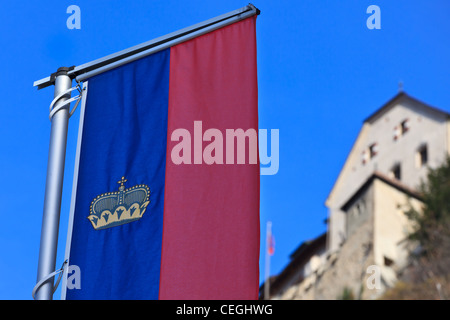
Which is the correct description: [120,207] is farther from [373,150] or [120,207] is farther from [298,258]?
[298,258]

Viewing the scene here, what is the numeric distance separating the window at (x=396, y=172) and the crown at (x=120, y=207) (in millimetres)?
57190

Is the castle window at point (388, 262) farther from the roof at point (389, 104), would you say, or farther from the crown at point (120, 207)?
the crown at point (120, 207)

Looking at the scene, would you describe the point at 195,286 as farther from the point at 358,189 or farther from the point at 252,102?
the point at 358,189

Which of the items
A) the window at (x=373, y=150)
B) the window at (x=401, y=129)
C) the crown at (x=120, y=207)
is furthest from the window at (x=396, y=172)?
the crown at (x=120, y=207)

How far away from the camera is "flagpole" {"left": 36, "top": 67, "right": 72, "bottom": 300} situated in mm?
6195

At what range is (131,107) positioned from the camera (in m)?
7.11

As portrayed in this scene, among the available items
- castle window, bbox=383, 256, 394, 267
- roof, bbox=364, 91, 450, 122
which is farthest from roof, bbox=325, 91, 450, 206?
castle window, bbox=383, 256, 394, 267

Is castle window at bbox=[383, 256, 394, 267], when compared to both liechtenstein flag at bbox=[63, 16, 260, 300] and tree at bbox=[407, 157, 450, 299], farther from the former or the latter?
liechtenstein flag at bbox=[63, 16, 260, 300]

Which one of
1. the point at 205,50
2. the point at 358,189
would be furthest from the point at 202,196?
the point at 358,189

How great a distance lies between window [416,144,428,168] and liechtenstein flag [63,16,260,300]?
180ft

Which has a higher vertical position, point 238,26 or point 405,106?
point 405,106
